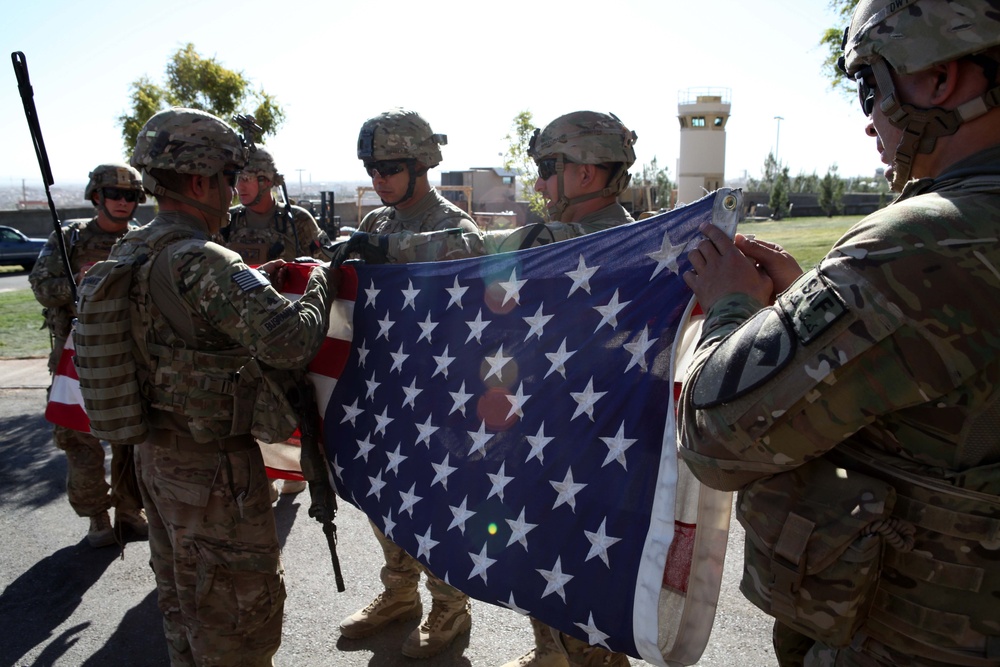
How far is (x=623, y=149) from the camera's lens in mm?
2990

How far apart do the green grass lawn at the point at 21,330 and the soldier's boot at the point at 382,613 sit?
7.33 meters

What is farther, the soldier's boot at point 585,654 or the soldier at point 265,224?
the soldier at point 265,224

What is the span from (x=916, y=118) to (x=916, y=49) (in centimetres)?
14

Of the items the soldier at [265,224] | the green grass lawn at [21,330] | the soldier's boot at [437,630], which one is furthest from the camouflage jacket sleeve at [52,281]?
the green grass lawn at [21,330]

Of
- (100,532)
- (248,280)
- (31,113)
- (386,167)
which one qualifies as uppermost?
(31,113)

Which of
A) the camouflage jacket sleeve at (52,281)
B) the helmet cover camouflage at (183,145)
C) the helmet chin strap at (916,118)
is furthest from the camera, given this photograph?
the camouflage jacket sleeve at (52,281)

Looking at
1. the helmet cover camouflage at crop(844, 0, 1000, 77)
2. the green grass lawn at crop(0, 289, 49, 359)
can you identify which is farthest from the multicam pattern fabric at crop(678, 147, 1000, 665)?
the green grass lawn at crop(0, 289, 49, 359)

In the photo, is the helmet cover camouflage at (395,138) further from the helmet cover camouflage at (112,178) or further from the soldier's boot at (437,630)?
the soldier's boot at (437,630)

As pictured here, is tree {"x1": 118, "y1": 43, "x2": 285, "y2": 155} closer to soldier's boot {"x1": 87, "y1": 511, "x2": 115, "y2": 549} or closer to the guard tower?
soldier's boot {"x1": 87, "y1": 511, "x2": 115, "y2": 549}

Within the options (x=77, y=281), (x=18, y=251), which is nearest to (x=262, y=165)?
(x=77, y=281)

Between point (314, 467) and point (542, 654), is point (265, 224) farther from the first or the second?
point (542, 654)

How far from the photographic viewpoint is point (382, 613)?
148 inches

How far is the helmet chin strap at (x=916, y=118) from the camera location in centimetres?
138

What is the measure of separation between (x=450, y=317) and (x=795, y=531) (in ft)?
5.63
